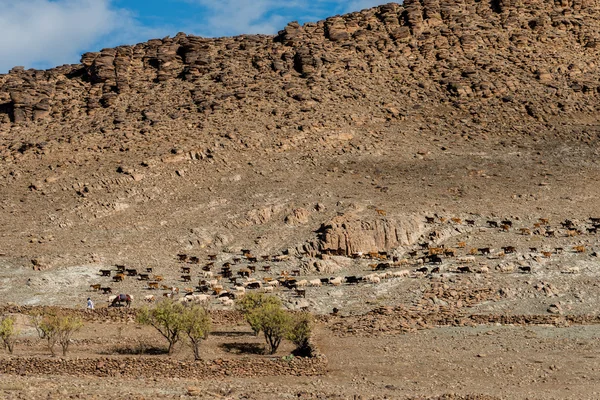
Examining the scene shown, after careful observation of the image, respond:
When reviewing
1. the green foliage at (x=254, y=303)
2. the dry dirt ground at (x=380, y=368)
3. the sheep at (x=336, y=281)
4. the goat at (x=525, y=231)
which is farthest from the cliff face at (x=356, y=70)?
the dry dirt ground at (x=380, y=368)

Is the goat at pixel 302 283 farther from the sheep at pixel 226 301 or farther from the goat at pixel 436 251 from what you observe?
the goat at pixel 436 251

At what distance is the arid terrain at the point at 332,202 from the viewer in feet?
90.4

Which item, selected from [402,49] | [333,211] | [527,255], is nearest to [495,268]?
[527,255]

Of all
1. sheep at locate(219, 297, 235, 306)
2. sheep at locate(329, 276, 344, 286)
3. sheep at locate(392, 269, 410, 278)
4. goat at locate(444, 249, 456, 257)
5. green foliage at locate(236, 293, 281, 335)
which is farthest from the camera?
goat at locate(444, 249, 456, 257)

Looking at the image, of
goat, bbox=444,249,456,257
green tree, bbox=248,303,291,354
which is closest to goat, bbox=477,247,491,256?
goat, bbox=444,249,456,257

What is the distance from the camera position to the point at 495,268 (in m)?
43.2

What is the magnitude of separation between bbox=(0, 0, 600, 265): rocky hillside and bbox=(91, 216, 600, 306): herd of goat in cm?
214

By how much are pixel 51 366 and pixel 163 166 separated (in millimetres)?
35022

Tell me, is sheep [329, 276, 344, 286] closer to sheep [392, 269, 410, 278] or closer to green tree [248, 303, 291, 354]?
sheep [392, 269, 410, 278]

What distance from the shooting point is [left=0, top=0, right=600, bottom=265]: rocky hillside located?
5378cm

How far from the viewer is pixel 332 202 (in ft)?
180

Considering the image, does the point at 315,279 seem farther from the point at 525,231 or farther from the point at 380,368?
the point at 380,368

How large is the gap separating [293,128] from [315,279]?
79.0 ft

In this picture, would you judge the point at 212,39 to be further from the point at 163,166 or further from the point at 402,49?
the point at 163,166
